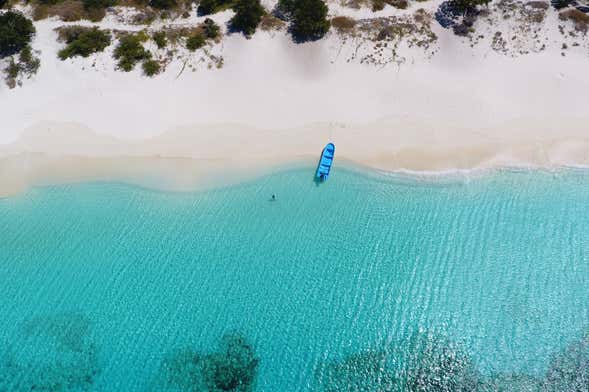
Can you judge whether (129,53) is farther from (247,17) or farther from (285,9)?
(285,9)

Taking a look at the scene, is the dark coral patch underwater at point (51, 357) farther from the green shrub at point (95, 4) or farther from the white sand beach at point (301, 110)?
the green shrub at point (95, 4)

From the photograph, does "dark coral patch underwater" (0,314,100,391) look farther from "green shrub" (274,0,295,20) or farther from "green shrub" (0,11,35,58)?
"green shrub" (274,0,295,20)

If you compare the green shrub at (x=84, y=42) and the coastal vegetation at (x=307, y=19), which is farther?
the green shrub at (x=84, y=42)

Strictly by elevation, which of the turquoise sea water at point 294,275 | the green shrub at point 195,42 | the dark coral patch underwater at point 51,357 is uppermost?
the green shrub at point 195,42

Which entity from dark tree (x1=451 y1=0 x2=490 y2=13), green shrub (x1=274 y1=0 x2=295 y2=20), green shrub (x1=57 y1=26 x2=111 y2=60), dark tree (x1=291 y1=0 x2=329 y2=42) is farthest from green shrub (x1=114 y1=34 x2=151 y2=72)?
dark tree (x1=451 y1=0 x2=490 y2=13)

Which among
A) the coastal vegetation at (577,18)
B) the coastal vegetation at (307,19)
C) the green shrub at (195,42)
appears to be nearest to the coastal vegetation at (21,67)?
the green shrub at (195,42)

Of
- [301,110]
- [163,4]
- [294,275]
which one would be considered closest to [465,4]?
[301,110]
